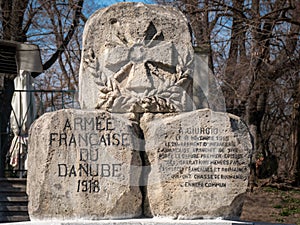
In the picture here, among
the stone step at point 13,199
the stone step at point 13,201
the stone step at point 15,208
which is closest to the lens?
the stone step at point 13,201

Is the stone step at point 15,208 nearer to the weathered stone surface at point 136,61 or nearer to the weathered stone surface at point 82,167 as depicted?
the weathered stone surface at point 136,61

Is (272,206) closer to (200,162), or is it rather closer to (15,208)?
(15,208)

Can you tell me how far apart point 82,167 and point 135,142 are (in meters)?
0.45

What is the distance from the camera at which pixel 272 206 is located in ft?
40.4

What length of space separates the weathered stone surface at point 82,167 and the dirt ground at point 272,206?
5867mm

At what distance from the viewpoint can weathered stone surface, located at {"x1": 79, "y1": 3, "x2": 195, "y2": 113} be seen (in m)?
5.77

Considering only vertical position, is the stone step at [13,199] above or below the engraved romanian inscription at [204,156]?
below

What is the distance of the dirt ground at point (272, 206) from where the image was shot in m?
11.5

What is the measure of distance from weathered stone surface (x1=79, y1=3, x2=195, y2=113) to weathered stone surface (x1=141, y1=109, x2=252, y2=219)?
0.36 m

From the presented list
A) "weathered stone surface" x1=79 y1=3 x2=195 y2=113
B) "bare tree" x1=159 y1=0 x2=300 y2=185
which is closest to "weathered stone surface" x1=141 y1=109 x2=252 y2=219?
"weathered stone surface" x1=79 y1=3 x2=195 y2=113

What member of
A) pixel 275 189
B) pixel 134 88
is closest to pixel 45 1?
pixel 275 189

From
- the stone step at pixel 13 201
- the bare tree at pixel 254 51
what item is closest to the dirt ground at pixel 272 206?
the bare tree at pixel 254 51

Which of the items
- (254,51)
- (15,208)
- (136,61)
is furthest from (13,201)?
(254,51)

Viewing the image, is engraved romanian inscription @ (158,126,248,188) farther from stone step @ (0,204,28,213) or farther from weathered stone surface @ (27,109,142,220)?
stone step @ (0,204,28,213)
